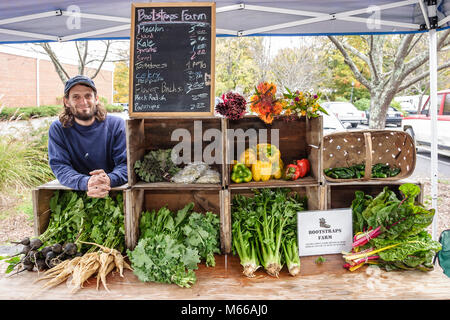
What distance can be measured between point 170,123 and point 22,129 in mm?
5859

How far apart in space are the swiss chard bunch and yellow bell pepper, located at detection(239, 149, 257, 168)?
98cm

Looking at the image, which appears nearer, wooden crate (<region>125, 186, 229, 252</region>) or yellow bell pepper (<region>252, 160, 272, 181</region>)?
yellow bell pepper (<region>252, 160, 272, 181</region>)

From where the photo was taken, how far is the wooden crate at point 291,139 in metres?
2.66

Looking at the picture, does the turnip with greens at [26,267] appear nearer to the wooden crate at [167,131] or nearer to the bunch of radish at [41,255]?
the bunch of radish at [41,255]

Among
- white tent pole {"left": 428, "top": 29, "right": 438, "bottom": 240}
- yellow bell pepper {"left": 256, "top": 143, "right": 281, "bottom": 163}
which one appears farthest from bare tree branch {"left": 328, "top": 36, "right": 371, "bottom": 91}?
yellow bell pepper {"left": 256, "top": 143, "right": 281, "bottom": 163}

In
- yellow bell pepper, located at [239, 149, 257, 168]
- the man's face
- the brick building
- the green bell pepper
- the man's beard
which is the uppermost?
the brick building

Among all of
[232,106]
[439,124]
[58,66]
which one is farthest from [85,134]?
[439,124]

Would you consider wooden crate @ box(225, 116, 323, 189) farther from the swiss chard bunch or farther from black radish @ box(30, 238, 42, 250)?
black radish @ box(30, 238, 42, 250)

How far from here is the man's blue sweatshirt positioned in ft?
9.47

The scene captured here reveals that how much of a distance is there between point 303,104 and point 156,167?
1268 millimetres

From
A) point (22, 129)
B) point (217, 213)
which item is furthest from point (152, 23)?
point (22, 129)

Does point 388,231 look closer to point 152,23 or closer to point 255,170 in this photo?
point 255,170
